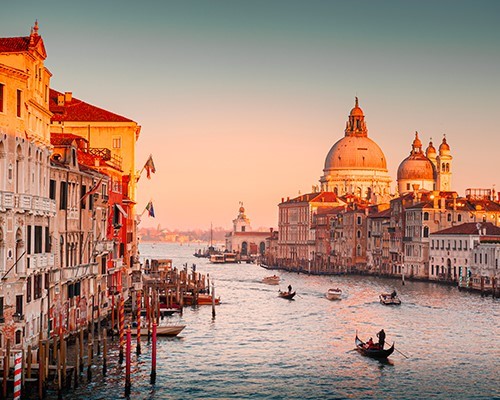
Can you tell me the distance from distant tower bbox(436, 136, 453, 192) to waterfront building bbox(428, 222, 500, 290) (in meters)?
46.4

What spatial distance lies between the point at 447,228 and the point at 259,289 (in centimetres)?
1688

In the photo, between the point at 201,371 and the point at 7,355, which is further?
the point at 201,371

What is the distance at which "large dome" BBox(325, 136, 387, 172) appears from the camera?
135m

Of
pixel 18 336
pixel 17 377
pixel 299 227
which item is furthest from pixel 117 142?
pixel 299 227

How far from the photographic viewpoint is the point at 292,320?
46188mm

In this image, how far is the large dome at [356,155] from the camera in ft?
443

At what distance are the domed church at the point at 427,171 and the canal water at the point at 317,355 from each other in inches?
2781

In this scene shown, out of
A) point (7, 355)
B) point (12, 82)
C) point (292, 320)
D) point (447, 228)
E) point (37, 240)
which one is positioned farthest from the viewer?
point (447, 228)

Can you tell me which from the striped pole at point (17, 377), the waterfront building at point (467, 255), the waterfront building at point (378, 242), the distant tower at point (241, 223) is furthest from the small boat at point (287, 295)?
the distant tower at point (241, 223)

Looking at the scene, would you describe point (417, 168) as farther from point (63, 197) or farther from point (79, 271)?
point (63, 197)

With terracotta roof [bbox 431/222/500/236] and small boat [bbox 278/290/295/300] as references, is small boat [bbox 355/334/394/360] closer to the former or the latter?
small boat [bbox 278/290/295/300]

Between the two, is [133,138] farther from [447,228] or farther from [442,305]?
[447,228]

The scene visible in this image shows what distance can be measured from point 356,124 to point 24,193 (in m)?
116

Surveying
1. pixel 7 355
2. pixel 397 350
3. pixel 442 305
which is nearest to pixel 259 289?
pixel 442 305
